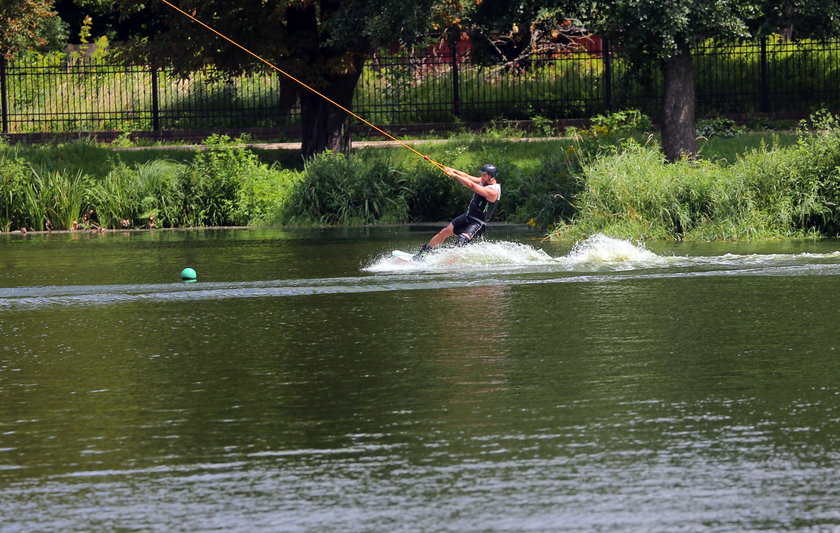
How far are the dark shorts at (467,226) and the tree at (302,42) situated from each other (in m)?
8.95

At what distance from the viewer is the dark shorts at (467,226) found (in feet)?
68.5

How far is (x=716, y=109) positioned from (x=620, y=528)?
33015 millimetres

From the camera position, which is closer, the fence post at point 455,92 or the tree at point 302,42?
the tree at point 302,42

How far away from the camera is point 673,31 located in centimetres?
2619

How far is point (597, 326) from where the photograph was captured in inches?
A: 529

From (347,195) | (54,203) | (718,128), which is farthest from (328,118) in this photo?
(718,128)

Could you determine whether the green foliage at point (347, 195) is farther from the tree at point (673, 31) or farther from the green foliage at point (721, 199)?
the green foliage at point (721, 199)

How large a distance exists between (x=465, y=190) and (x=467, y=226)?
8.24 meters

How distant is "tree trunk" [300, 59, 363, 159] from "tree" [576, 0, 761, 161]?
6.51 meters

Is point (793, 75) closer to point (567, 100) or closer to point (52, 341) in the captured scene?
point (567, 100)

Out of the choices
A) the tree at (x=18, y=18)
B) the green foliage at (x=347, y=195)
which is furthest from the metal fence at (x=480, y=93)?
the green foliage at (x=347, y=195)

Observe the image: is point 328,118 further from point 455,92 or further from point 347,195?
point 455,92

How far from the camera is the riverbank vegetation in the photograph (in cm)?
2420

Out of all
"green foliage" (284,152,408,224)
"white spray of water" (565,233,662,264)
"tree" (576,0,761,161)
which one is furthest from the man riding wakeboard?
"green foliage" (284,152,408,224)
